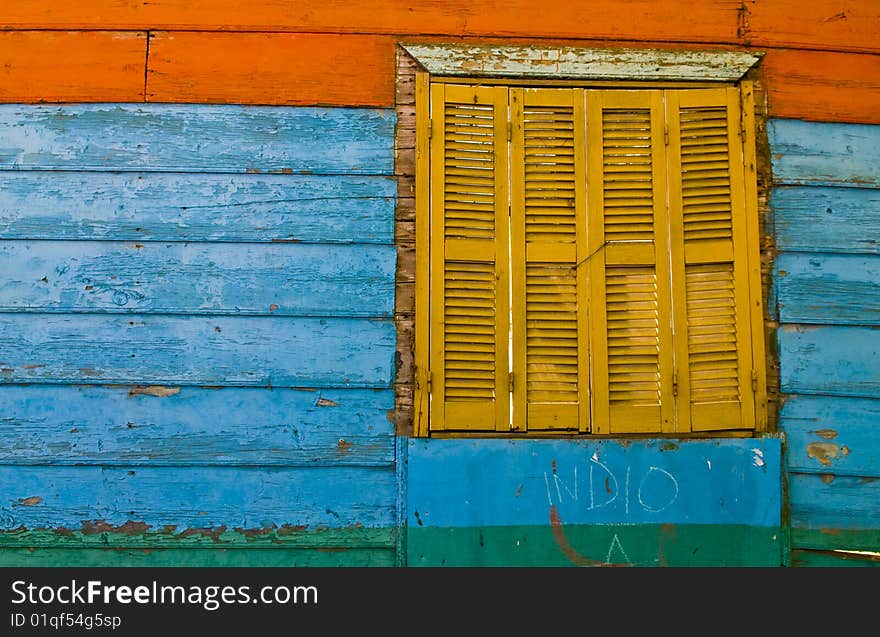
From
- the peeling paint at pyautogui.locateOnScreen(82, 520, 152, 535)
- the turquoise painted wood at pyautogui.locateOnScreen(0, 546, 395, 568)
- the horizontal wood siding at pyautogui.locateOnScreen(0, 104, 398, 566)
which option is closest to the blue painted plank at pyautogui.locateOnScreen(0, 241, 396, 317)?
the horizontal wood siding at pyautogui.locateOnScreen(0, 104, 398, 566)

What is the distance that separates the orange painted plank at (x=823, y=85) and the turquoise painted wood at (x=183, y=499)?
2295 millimetres

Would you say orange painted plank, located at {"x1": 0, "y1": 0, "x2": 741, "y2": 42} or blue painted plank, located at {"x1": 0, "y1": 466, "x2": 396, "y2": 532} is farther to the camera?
orange painted plank, located at {"x1": 0, "y1": 0, "x2": 741, "y2": 42}

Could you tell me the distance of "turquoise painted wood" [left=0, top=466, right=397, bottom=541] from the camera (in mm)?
3010

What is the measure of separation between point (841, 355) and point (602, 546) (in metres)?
1.22

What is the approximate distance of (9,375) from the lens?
3049mm

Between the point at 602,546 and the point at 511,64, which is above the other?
the point at 511,64

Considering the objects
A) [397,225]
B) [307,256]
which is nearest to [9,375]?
[307,256]

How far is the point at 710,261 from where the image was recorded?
319 centimetres

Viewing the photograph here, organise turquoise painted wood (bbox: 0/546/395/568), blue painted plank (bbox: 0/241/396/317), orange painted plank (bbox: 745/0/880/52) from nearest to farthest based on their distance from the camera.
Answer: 1. turquoise painted wood (bbox: 0/546/395/568)
2. blue painted plank (bbox: 0/241/396/317)
3. orange painted plank (bbox: 745/0/880/52)

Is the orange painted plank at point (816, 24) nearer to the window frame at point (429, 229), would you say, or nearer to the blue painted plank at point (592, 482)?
the window frame at point (429, 229)

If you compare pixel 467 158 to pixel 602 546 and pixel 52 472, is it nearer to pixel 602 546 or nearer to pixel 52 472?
pixel 602 546

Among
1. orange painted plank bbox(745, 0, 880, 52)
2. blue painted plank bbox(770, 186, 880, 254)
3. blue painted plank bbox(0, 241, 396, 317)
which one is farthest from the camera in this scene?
orange painted plank bbox(745, 0, 880, 52)

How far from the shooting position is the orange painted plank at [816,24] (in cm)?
335

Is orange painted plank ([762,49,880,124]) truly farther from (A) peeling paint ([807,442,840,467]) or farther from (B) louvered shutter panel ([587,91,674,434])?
(A) peeling paint ([807,442,840,467])
